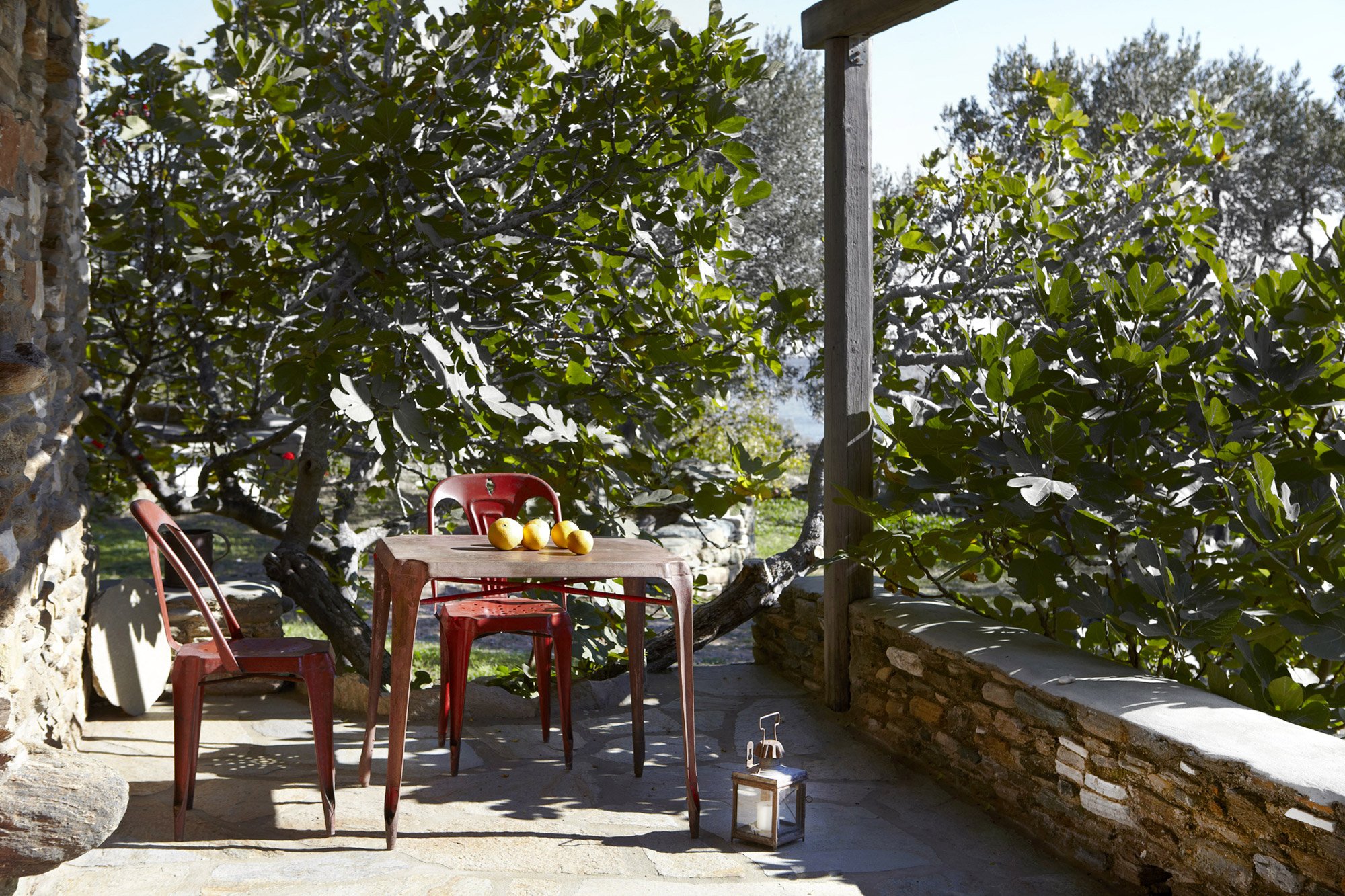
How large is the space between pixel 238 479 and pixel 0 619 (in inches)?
86.1

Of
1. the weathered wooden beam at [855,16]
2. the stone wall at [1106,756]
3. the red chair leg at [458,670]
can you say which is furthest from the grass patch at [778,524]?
the red chair leg at [458,670]

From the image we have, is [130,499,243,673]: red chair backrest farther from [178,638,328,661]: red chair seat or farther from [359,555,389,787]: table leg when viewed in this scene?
[359,555,389,787]: table leg

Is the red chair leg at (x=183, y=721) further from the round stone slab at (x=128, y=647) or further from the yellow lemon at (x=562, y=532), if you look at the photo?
the round stone slab at (x=128, y=647)

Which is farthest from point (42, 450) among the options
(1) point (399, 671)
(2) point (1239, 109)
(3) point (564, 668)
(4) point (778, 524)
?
(2) point (1239, 109)

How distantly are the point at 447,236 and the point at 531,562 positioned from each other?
121 centimetres

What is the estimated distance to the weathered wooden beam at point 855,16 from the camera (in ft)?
11.3

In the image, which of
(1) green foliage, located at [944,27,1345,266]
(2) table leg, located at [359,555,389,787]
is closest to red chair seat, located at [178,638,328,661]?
(2) table leg, located at [359,555,389,787]

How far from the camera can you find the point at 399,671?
2570mm

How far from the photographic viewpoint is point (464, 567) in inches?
98.9

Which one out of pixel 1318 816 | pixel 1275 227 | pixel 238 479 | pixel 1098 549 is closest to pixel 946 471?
pixel 1098 549

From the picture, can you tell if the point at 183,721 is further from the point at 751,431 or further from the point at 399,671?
the point at 751,431

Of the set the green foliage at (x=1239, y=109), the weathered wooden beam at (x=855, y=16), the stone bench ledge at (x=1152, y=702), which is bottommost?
the stone bench ledge at (x=1152, y=702)

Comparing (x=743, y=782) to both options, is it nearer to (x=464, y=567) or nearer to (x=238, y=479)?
(x=464, y=567)

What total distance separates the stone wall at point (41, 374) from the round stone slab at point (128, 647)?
3.7 inches
